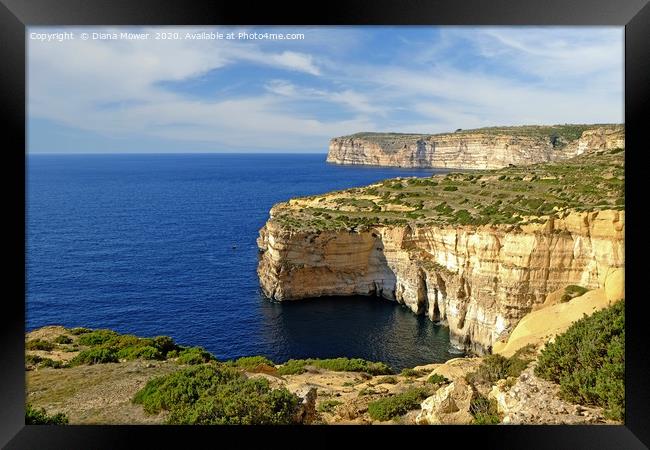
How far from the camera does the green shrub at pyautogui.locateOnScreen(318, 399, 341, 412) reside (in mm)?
8664

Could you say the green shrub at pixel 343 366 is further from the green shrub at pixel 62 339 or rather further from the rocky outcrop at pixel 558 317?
the green shrub at pixel 62 339

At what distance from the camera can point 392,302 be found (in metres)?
25.9

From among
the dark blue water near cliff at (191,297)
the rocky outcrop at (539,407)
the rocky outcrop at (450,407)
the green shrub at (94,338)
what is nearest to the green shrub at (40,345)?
the green shrub at (94,338)

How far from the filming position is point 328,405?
8.96 meters

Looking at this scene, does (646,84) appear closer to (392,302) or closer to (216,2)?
(216,2)

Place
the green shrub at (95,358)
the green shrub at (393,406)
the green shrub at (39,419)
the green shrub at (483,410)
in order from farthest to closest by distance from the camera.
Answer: the green shrub at (95,358) < the green shrub at (393,406) < the green shrub at (483,410) < the green shrub at (39,419)

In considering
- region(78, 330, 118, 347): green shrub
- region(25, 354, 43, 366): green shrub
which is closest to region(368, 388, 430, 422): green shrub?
region(25, 354, 43, 366): green shrub

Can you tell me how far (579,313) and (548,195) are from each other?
34.2 feet

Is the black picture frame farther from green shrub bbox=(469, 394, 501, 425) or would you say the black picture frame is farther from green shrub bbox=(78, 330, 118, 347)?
green shrub bbox=(78, 330, 118, 347)

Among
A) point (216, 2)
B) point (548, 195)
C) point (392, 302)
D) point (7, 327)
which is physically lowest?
point (392, 302)

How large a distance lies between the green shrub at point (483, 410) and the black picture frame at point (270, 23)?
2.29 ft

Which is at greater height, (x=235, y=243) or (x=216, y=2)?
(x=216, y=2)

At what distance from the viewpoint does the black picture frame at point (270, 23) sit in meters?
5.16

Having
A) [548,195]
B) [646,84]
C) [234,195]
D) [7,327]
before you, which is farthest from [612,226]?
[234,195]
